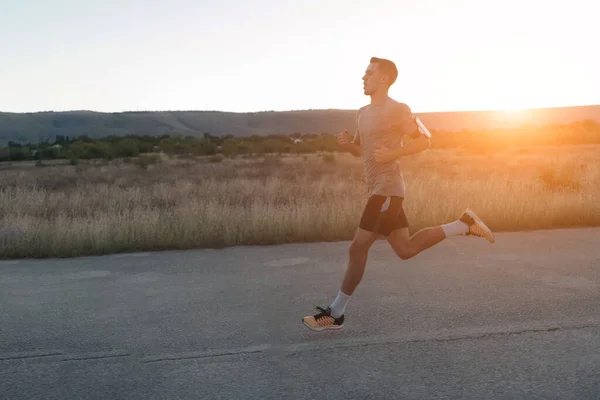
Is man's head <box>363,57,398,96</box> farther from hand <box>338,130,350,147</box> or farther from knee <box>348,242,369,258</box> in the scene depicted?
knee <box>348,242,369,258</box>

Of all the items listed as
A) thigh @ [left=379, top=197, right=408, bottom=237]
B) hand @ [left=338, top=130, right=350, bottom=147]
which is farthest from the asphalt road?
hand @ [left=338, top=130, right=350, bottom=147]

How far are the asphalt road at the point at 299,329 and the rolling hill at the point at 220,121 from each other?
114 metres

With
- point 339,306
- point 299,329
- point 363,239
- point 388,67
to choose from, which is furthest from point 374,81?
point 299,329

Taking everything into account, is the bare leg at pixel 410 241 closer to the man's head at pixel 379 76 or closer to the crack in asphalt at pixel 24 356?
the man's head at pixel 379 76

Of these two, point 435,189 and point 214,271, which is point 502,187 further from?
point 214,271

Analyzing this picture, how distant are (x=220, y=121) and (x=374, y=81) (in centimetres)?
13285

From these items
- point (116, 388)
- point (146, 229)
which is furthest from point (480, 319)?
point (146, 229)

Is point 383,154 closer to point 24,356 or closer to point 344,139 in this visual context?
point 344,139

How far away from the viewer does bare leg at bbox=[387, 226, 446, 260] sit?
480 cm

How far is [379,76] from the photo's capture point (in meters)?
4.57

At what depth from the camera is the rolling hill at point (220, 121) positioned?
12081 cm

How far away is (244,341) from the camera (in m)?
4.38

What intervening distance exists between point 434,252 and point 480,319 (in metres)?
2.76

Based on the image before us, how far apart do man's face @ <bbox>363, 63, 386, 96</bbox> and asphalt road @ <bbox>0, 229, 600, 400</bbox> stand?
5.89ft
